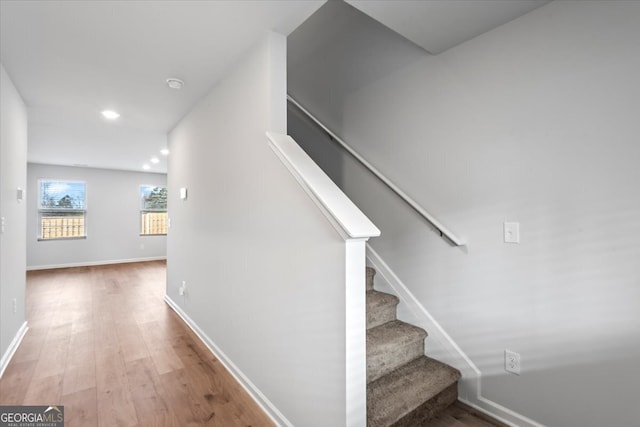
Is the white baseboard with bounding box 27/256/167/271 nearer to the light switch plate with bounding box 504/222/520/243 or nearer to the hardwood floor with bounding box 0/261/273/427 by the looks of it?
the hardwood floor with bounding box 0/261/273/427

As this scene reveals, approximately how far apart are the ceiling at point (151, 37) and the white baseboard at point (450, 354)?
1.69 meters

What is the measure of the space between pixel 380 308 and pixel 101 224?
7.71 meters

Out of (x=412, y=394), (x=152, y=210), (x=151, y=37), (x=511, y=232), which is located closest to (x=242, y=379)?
(x=412, y=394)

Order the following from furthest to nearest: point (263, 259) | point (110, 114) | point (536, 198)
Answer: point (110, 114)
point (263, 259)
point (536, 198)

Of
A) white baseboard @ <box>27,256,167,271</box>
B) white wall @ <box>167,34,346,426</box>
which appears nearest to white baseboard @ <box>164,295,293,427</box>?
white wall @ <box>167,34,346,426</box>

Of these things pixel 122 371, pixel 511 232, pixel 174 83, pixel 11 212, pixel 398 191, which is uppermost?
pixel 174 83

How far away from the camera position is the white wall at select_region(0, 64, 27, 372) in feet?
7.46

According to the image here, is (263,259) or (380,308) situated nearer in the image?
(263,259)

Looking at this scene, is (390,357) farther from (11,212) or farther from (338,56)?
(11,212)

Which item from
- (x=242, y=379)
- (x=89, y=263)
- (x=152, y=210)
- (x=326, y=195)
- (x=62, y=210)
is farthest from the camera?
(x=152, y=210)

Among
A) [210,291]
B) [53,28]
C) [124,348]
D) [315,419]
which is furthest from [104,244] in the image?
[315,419]

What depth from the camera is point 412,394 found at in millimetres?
1705

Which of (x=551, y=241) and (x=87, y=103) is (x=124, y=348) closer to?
(x=87, y=103)

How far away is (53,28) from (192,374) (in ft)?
8.00
